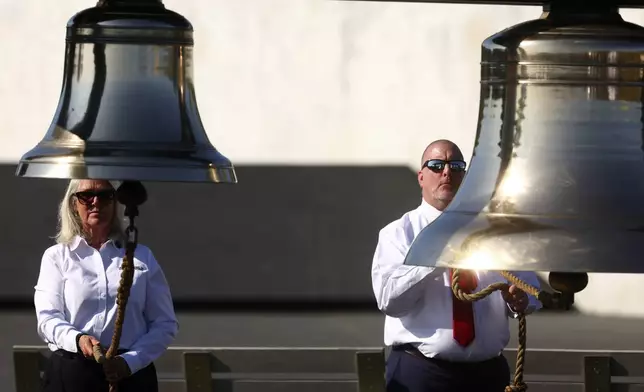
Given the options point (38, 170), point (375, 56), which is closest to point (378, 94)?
point (375, 56)

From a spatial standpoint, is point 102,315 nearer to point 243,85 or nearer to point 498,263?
point 498,263

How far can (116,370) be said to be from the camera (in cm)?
543

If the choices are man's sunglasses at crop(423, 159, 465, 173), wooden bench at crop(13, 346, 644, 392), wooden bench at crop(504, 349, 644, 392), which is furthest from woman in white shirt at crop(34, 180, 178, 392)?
wooden bench at crop(504, 349, 644, 392)

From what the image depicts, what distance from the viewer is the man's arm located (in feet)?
19.1

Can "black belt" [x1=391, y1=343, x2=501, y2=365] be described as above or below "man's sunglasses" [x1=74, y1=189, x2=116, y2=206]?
below

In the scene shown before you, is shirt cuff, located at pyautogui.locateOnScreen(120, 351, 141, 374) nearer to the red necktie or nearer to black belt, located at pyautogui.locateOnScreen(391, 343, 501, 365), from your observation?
black belt, located at pyautogui.locateOnScreen(391, 343, 501, 365)

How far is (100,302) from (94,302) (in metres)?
0.02

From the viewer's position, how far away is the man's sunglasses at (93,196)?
571 centimetres

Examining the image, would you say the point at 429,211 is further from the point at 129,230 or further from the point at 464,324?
the point at 129,230

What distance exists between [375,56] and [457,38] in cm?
73

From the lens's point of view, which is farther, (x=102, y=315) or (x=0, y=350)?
(x=0, y=350)

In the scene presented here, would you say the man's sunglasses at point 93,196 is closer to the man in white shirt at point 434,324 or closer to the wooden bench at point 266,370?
the man in white shirt at point 434,324

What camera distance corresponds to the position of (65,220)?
5828 millimetres

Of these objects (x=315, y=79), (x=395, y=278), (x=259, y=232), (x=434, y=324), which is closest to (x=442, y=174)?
(x=395, y=278)
